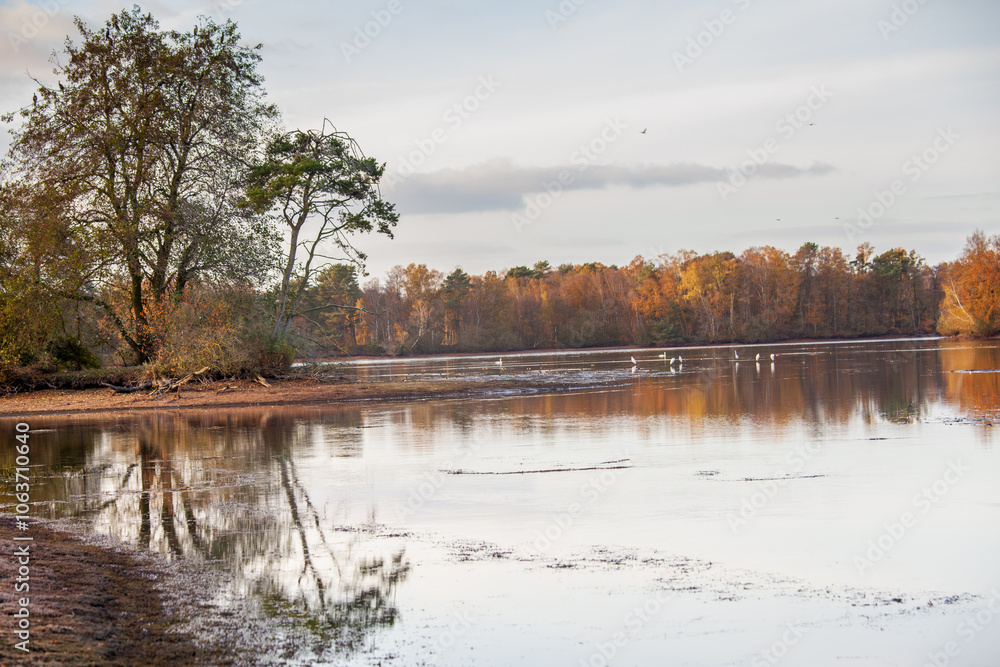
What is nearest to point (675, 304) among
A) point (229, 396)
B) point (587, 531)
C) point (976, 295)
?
point (976, 295)

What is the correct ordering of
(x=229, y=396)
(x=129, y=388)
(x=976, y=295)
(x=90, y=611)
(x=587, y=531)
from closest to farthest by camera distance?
(x=90, y=611), (x=587, y=531), (x=229, y=396), (x=129, y=388), (x=976, y=295)

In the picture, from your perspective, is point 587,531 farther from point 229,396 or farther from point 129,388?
point 129,388

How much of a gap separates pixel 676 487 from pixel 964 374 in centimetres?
2760

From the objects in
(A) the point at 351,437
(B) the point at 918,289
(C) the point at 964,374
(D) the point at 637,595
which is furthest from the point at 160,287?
(B) the point at 918,289

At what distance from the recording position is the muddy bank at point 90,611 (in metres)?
5.68

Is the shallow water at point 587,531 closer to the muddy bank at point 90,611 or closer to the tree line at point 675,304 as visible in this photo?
the muddy bank at point 90,611

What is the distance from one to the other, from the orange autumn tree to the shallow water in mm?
73238

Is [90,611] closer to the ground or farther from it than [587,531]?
farther from it

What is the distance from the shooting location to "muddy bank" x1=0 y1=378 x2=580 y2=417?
3006 centimetres

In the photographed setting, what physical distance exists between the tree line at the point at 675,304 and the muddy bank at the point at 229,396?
66751mm

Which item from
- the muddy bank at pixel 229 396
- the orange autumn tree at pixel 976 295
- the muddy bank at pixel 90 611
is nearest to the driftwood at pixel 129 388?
the muddy bank at pixel 229 396

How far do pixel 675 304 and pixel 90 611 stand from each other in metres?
108

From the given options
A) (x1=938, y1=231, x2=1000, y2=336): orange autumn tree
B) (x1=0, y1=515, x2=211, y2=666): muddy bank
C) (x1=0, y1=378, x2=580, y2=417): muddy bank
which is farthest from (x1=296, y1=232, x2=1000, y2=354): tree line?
(x1=0, y1=515, x2=211, y2=666): muddy bank

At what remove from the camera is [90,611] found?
666cm
